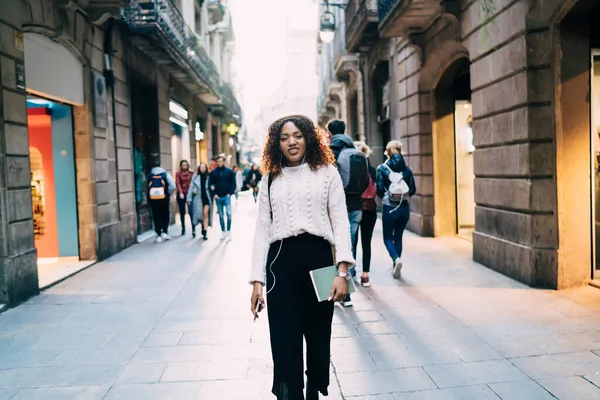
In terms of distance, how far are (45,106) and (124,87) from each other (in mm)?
2826

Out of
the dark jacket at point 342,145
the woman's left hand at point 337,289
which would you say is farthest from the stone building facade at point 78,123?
the woman's left hand at point 337,289

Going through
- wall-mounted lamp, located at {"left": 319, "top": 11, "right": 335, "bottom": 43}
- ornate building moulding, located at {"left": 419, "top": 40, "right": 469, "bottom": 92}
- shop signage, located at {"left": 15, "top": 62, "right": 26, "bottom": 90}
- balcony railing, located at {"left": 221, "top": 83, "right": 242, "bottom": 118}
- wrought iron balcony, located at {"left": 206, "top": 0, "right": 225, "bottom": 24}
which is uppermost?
wrought iron balcony, located at {"left": 206, "top": 0, "right": 225, "bottom": 24}

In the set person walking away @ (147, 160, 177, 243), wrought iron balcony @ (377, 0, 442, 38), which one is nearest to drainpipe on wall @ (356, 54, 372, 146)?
wrought iron balcony @ (377, 0, 442, 38)

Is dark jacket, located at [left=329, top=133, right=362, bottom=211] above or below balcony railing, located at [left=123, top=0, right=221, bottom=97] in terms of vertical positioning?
below

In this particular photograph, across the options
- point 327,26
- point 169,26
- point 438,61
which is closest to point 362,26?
point 327,26

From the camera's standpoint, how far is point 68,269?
8.67m

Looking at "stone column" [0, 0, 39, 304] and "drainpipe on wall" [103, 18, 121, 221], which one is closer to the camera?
"stone column" [0, 0, 39, 304]

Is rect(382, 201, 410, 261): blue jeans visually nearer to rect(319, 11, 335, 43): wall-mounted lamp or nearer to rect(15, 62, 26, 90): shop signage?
rect(15, 62, 26, 90): shop signage

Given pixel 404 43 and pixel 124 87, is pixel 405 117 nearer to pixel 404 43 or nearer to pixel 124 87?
pixel 404 43

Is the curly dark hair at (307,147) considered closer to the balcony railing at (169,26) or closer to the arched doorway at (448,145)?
the arched doorway at (448,145)

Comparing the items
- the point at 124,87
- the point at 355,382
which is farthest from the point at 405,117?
the point at 355,382

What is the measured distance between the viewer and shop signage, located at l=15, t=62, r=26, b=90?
6.93 m

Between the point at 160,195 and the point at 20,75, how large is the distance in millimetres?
5181

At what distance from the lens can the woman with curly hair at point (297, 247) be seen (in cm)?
295
